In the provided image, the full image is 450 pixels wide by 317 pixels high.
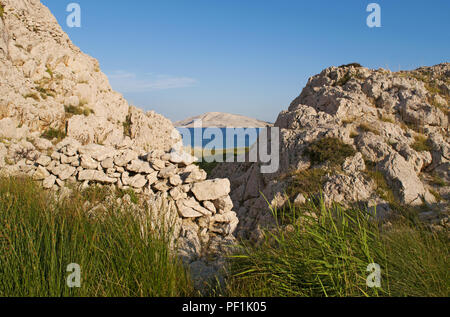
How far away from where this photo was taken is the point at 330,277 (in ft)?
9.12

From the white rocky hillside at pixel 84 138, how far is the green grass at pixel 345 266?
1278mm

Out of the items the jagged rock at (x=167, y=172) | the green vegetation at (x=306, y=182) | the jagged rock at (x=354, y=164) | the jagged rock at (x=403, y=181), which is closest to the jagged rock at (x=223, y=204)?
the jagged rock at (x=167, y=172)

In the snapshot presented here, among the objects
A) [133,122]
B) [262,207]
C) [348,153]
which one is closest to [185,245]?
[262,207]

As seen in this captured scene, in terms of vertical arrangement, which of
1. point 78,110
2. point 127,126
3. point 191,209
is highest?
point 78,110

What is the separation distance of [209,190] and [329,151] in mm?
5626

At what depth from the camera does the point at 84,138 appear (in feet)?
51.2

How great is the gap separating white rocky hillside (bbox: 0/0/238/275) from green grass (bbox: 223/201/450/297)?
1278mm

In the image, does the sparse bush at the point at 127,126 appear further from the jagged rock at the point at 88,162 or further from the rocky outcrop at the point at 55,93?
the jagged rock at the point at 88,162

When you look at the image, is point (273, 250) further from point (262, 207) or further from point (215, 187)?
point (262, 207)

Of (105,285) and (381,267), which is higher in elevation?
(381,267)

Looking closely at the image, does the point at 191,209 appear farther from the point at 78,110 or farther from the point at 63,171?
the point at 78,110

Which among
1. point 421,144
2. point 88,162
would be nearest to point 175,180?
point 88,162
